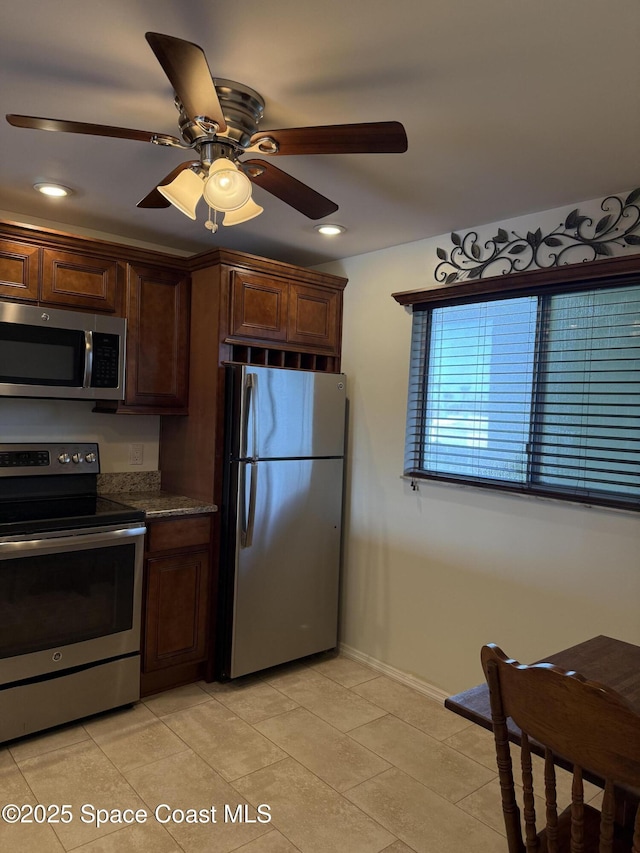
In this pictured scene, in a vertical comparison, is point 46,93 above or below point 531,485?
above

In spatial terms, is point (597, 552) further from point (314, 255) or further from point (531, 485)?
point (314, 255)

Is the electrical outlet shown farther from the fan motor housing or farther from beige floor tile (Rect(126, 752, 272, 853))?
the fan motor housing

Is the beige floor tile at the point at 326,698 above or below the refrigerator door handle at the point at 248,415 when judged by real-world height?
below

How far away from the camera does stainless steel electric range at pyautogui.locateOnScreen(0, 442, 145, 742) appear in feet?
7.99

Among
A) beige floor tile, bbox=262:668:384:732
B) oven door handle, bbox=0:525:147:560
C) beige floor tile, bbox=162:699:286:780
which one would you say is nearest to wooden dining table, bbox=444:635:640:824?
beige floor tile, bbox=162:699:286:780

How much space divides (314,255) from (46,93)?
6.26 ft

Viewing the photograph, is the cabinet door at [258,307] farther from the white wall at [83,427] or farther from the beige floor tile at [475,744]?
the beige floor tile at [475,744]

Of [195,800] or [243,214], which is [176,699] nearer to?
[195,800]

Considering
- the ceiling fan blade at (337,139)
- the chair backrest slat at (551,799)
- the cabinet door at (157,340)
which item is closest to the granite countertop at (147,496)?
the cabinet door at (157,340)

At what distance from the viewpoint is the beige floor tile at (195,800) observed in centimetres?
199

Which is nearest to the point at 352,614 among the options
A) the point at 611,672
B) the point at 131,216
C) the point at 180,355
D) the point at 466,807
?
the point at 466,807

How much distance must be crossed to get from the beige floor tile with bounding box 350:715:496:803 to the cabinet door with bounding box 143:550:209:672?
3.00ft

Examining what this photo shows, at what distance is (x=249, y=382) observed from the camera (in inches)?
116

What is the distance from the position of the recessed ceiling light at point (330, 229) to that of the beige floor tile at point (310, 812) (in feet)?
7.80
